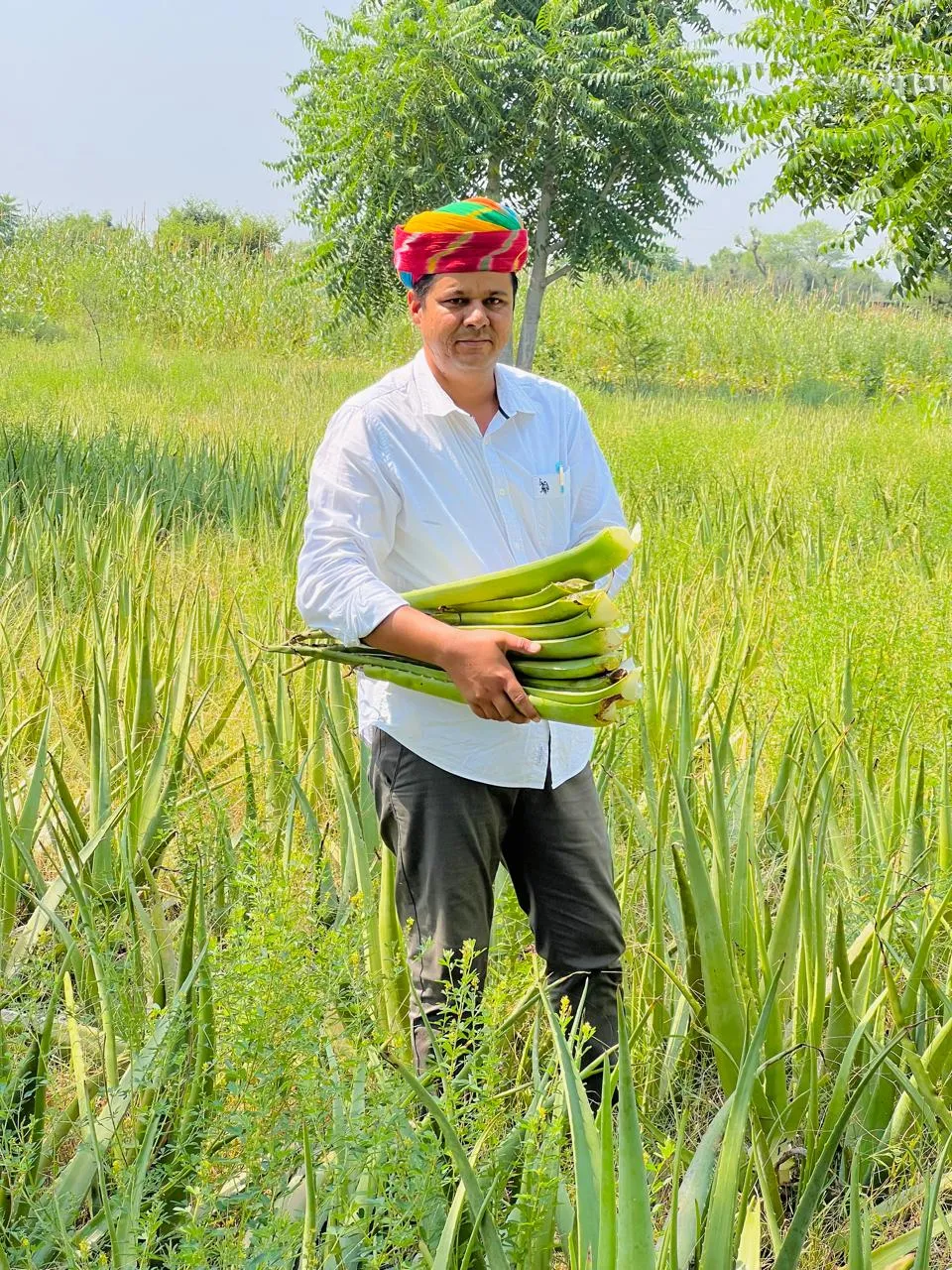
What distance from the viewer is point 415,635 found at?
1.67 m

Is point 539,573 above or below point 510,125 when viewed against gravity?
below

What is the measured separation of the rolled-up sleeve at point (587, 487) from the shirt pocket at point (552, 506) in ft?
0.14

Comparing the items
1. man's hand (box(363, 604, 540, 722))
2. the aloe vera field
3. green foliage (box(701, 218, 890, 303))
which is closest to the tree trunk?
the aloe vera field

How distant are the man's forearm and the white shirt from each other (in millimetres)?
37

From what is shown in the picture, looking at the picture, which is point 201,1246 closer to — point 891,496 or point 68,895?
point 68,895

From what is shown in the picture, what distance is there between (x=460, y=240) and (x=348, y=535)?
465 mm

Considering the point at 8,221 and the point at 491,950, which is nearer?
the point at 491,950

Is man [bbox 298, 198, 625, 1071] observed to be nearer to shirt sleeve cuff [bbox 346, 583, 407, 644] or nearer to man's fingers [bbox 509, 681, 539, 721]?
shirt sleeve cuff [bbox 346, 583, 407, 644]

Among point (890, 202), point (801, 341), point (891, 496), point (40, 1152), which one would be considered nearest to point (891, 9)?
point (890, 202)

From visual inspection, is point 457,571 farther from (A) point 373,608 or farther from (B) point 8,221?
(B) point 8,221

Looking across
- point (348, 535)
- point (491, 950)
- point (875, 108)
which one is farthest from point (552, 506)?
point (875, 108)

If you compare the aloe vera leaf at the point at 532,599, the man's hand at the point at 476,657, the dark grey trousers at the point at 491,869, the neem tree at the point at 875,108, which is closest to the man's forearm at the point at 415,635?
the man's hand at the point at 476,657

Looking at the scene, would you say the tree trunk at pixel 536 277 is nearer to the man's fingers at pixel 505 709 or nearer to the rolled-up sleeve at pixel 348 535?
the rolled-up sleeve at pixel 348 535

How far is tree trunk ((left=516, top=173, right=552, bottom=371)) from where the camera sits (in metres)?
15.5
